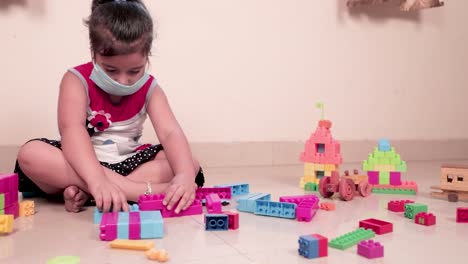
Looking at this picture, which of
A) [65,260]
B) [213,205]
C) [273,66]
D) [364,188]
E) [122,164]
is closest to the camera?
[65,260]

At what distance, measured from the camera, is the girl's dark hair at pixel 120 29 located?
95cm

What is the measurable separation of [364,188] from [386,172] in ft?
0.36

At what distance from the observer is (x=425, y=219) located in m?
0.87

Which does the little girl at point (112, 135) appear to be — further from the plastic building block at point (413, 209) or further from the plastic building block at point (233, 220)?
the plastic building block at point (413, 209)

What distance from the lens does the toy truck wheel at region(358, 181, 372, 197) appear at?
1.16 metres

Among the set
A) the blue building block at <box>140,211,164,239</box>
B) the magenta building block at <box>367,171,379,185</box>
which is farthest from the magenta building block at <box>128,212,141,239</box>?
the magenta building block at <box>367,171,379,185</box>

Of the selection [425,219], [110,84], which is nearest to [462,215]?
[425,219]

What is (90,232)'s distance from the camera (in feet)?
2.64

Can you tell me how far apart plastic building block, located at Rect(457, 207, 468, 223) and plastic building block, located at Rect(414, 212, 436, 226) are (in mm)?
54

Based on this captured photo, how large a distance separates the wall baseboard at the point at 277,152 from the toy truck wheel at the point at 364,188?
2.23ft

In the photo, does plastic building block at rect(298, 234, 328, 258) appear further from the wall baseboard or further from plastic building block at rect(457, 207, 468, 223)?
the wall baseboard

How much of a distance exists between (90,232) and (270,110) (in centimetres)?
113

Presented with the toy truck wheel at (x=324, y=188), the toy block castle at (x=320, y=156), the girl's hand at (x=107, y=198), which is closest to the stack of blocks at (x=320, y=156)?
the toy block castle at (x=320, y=156)

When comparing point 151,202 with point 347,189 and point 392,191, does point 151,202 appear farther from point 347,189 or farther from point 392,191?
point 392,191
